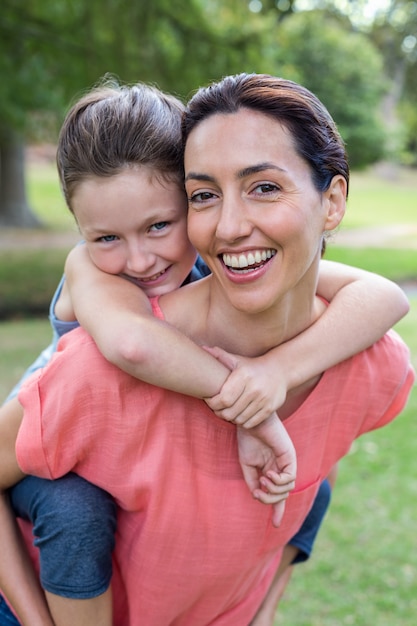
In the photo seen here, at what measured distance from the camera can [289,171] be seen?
159 centimetres

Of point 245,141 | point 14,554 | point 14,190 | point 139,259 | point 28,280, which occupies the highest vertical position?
point 245,141

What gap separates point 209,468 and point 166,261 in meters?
0.55

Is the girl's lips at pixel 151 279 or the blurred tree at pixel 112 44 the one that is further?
the blurred tree at pixel 112 44

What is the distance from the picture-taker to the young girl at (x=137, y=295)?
63.6 inches

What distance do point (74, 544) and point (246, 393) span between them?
48 centimetres

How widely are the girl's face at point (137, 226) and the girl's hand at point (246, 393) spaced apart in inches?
14.9

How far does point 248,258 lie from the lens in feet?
5.15

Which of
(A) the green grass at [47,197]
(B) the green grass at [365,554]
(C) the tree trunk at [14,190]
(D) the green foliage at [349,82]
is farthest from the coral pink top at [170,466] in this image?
(D) the green foliage at [349,82]

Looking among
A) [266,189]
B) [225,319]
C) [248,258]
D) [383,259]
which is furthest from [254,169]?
Result: [383,259]

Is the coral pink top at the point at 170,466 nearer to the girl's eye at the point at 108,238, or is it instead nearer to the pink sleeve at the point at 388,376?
the pink sleeve at the point at 388,376

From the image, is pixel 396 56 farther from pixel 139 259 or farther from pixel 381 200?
pixel 139 259

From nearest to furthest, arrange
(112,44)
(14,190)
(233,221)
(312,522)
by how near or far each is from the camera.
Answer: (233,221) < (312,522) < (112,44) < (14,190)

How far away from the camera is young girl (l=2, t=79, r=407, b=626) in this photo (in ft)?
5.30

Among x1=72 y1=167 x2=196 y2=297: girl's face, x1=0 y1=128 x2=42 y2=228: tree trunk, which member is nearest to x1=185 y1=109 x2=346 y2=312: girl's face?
x1=72 y1=167 x2=196 y2=297: girl's face
